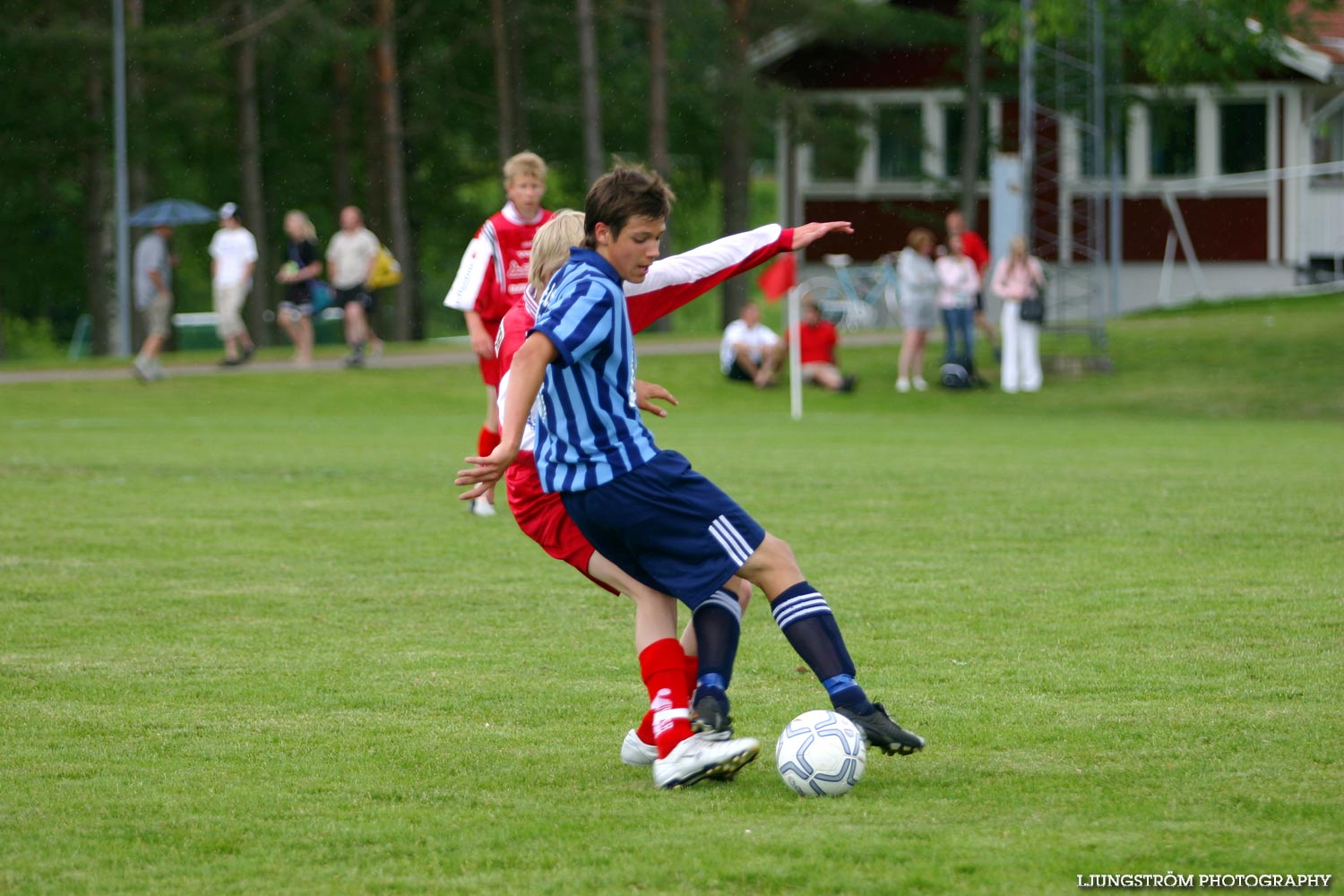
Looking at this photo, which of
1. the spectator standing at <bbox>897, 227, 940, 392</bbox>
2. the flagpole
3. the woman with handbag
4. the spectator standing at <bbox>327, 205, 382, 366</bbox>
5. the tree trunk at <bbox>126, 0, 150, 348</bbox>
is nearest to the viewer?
the flagpole

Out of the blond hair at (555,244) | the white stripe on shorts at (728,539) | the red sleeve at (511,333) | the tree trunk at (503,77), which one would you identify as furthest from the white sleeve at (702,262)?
the tree trunk at (503,77)

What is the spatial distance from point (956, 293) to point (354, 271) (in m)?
8.43

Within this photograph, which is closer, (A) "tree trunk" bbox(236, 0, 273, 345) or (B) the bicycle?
(A) "tree trunk" bbox(236, 0, 273, 345)

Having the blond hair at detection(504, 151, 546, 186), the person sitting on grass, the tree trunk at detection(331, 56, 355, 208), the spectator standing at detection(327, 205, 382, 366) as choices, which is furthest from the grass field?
the tree trunk at detection(331, 56, 355, 208)

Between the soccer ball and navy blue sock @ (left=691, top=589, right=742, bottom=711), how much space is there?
46cm

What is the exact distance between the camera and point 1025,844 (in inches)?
170

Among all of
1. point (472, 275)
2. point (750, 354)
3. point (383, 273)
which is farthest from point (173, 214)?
point (472, 275)

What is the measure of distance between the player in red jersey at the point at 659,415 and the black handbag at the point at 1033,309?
1744cm

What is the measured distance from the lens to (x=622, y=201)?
5.14 meters

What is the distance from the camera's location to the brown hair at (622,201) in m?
5.14

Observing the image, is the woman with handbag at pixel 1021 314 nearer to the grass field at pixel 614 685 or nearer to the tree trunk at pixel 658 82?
the grass field at pixel 614 685

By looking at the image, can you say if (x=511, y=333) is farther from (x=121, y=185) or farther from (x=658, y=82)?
(x=658, y=82)

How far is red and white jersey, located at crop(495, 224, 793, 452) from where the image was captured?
5.46m

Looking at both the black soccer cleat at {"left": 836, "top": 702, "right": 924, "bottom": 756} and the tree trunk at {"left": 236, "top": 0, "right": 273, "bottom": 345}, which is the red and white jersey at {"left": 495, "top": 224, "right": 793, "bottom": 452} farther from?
the tree trunk at {"left": 236, "top": 0, "right": 273, "bottom": 345}
